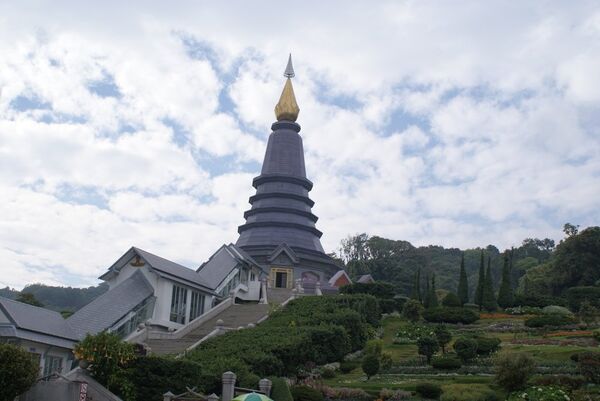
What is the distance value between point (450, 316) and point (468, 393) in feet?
70.2

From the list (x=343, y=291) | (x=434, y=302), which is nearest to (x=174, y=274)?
(x=343, y=291)

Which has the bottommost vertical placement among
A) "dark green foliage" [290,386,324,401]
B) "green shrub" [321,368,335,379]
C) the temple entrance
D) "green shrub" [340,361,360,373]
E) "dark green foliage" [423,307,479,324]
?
"dark green foliage" [290,386,324,401]

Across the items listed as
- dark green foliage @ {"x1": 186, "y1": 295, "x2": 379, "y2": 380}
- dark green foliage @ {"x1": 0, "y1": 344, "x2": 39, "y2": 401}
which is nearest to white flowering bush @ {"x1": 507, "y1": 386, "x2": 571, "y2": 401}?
dark green foliage @ {"x1": 186, "y1": 295, "x2": 379, "y2": 380}

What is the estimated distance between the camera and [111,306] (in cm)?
3522

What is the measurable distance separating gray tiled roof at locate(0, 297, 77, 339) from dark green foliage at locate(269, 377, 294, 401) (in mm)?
10623

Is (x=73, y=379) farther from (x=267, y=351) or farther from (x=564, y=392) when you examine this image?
(x=564, y=392)

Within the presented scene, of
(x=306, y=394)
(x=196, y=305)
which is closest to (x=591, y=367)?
(x=306, y=394)

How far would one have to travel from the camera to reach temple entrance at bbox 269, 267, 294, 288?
5859 cm

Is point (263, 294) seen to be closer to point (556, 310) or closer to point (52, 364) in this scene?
point (52, 364)

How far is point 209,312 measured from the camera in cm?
3978

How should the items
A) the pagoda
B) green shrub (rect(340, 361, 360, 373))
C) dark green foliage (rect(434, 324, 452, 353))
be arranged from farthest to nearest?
the pagoda < dark green foliage (rect(434, 324, 452, 353)) < green shrub (rect(340, 361, 360, 373))

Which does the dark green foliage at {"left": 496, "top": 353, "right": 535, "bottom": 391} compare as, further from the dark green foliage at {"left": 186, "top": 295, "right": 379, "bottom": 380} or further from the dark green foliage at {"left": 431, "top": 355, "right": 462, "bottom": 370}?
the dark green foliage at {"left": 186, "top": 295, "right": 379, "bottom": 380}

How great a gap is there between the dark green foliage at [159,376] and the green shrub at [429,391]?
25.9 feet

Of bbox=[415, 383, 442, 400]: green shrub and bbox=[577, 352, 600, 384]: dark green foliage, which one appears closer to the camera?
bbox=[415, 383, 442, 400]: green shrub
